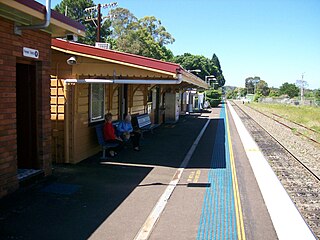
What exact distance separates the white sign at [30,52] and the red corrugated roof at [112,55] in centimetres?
153

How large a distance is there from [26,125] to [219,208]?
397cm

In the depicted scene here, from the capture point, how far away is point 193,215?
16.3ft

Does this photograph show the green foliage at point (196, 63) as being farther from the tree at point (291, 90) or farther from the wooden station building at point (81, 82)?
the wooden station building at point (81, 82)

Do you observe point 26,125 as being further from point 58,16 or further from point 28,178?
point 58,16

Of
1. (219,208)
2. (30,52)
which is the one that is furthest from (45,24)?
(219,208)

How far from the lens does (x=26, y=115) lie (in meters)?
6.46

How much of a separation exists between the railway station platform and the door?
648mm

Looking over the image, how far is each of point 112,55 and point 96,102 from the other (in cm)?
201

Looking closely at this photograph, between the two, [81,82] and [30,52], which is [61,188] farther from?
[81,82]

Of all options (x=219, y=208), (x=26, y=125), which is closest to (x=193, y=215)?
(x=219, y=208)

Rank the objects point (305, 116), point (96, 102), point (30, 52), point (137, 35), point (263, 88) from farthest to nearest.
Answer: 1. point (263, 88)
2. point (137, 35)
3. point (305, 116)
4. point (96, 102)
5. point (30, 52)

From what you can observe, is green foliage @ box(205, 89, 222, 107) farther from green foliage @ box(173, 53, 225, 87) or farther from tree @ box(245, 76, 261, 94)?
tree @ box(245, 76, 261, 94)

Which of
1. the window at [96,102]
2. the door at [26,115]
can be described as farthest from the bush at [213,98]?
the door at [26,115]

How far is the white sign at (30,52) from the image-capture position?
570 cm
